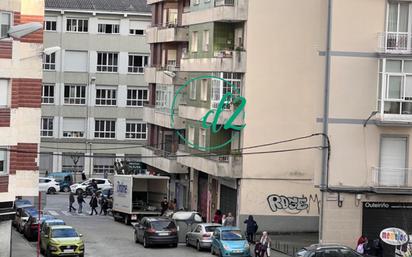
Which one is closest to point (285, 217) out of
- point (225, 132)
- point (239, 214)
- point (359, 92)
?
point (239, 214)

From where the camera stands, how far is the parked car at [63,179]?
3511 inches

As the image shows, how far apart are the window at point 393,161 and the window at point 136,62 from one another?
1982 inches

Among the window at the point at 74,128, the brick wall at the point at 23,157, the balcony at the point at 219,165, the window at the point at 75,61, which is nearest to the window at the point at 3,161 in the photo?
the brick wall at the point at 23,157

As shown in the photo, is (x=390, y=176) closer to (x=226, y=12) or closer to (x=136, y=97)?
(x=226, y=12)

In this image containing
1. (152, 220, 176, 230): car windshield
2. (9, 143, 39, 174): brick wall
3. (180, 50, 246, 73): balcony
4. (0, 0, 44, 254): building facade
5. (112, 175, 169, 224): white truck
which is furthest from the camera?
(112, 175, 169, 224): white truck

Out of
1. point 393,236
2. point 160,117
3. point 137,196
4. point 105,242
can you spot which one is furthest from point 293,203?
point 160,117

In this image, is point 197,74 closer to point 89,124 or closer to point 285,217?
point 285,217

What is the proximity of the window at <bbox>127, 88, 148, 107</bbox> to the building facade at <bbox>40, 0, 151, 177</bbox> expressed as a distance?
0.09m

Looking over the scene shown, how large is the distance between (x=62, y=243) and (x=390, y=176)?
15.6 m

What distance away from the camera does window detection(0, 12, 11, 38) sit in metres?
41.1

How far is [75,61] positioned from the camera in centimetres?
9525

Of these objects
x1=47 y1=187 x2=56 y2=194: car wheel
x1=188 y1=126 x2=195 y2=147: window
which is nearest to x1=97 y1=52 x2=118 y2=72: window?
x1=47 y1=187 x2=56 y2=194: car wheel

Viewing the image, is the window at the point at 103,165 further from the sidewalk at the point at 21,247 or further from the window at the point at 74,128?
the sidewalk at the point at 21,247

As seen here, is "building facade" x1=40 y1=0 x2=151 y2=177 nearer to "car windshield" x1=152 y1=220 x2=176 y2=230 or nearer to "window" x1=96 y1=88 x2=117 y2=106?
"window" x1=96 y1=88 x2=117 y2=106
